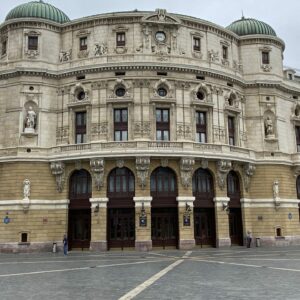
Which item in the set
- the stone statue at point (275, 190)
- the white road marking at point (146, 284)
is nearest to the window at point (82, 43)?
the stone statue at point (275, 190)

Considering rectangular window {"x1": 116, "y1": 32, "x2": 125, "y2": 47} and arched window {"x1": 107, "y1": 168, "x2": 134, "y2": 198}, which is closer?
arched window {"x1": 107, "y1": 168, "x2": 134, "y2": 198}

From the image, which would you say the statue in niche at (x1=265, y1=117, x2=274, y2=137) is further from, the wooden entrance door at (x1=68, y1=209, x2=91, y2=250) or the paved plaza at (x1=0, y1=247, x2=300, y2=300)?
the paved plaza at (x1=0, y1=247, x2=300, y2=300)

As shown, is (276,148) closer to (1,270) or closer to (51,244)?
(51,244)

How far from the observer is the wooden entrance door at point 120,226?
45375 millimetres

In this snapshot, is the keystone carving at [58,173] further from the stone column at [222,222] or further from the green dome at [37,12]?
the green dome at [37,12]

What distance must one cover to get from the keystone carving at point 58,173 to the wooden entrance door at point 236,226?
20012mm

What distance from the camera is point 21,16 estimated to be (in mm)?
51062

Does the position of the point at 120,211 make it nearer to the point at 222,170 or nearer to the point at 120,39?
the point at 222,170

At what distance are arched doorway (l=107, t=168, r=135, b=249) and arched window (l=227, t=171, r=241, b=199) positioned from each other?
11987mm

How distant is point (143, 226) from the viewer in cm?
4419

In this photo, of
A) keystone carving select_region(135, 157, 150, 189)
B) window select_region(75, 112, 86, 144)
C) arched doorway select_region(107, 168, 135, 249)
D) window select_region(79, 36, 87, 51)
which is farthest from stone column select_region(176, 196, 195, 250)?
window select_region(79, 36, 87, 51)

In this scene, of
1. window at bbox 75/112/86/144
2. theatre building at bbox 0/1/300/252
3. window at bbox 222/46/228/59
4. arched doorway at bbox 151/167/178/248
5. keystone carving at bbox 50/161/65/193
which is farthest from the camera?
window at bbox 222/46/228/59

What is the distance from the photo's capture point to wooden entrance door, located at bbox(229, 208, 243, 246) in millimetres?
50331

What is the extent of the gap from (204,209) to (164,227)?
5302mm
